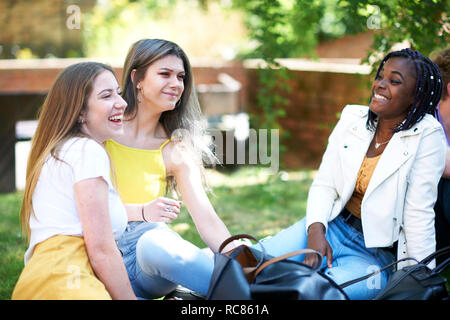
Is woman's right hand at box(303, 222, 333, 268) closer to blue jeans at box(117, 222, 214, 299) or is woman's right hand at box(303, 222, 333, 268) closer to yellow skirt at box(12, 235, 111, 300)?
blue jeans at box(117, 222, 214, 299)

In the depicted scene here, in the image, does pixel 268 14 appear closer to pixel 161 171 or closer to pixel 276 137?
pixel 276 137

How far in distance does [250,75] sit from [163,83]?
516cm

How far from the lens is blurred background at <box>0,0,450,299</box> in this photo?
12.4ft

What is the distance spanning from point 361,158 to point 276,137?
11.4 ft

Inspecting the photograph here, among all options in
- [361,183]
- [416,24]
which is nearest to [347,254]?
[361,183]

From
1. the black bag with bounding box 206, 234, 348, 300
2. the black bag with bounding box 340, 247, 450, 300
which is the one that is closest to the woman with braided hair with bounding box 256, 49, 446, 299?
the black bag with bounding box 340, 247, 450, 300

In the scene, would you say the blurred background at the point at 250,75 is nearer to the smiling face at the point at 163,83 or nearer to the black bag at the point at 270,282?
the smiling face at the point at 163,83

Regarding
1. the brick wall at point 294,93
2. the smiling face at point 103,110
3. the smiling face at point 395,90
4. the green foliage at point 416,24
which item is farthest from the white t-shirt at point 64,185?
the brick wall at point 294,93

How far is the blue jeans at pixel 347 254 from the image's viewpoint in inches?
90.8

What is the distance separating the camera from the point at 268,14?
4.75 metres

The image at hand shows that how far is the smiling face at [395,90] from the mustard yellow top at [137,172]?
114 cm

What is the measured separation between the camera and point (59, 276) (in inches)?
74.0

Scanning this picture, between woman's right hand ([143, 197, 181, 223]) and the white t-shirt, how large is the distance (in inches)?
15.8

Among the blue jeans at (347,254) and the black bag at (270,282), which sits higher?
the black bag at (270,282)
